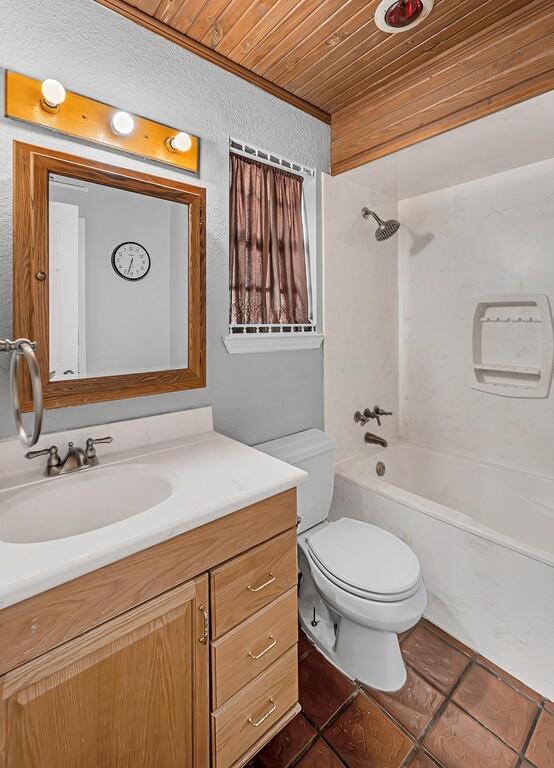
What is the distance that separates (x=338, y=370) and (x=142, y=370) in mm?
1110

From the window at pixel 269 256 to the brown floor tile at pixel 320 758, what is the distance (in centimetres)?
142

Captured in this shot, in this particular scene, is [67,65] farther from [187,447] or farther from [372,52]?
[187,447]

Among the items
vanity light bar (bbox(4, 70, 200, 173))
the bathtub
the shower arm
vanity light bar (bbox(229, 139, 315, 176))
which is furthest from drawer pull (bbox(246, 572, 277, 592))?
the shower arm

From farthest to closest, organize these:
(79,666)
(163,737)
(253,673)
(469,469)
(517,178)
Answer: (469,469), (517,178), (253,673), (163,737), (79,666)

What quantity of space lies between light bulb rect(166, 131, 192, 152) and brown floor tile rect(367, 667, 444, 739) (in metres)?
2.13

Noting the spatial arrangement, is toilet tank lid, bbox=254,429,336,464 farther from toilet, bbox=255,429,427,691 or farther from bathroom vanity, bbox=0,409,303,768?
bathroom vanity, bbox=0,409,303,768

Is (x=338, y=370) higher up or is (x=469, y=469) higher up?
(x=338, y=370)

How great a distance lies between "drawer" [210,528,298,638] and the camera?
1.02 m

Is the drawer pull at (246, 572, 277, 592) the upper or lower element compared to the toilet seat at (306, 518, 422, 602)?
upper

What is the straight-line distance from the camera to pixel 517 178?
2051 mm

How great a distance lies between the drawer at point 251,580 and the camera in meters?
1.02

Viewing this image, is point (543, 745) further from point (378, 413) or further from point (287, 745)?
point (378, 413)

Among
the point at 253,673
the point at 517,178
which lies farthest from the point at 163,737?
the point at 517,178

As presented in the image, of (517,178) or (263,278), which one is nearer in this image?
(263,278)
